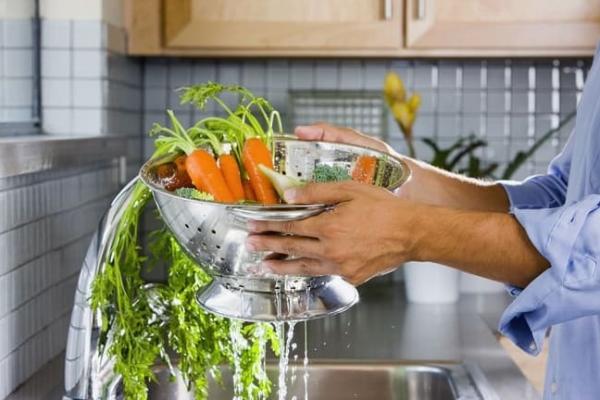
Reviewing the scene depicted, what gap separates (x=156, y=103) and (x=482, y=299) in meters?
0.93

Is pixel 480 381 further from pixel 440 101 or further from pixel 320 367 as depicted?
pixel 440 101

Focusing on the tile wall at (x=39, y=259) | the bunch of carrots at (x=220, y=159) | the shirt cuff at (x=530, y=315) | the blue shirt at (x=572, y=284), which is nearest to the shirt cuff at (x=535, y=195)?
the blue shirt at (x=572, y=284)

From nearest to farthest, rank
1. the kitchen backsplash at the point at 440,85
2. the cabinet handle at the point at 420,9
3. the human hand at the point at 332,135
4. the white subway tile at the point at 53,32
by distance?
the human hand at the point at 332,135 → the white subway tile at the point at 53,32 → the cabinet handle at the point at 420,9 → the kitchen backsplash at the point at 440,85

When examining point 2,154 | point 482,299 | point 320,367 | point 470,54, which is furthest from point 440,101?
point 2,154

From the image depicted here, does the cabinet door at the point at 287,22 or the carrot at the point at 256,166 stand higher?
the cabinet door at the point at 287,22

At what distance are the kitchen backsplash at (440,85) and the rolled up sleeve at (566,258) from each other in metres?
1.44

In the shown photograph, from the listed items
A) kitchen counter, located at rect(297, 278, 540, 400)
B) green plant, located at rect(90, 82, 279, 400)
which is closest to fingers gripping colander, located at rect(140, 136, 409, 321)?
green plant, located at rect(90, 82, 279, 400)

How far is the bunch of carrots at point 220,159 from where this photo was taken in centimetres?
96

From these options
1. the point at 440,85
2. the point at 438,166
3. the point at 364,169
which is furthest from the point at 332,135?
the point at 440,85

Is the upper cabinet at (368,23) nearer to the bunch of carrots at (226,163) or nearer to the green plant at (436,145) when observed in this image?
the green plant at (436,145)

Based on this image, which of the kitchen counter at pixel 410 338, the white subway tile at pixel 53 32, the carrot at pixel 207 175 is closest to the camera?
the carrot at pixel 207 175

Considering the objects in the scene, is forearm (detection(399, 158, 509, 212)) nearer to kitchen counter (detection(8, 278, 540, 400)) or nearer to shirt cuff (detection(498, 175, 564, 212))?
shirt cuff (detection(498, 175, 564, 212))

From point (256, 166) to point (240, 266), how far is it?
132 millimetres

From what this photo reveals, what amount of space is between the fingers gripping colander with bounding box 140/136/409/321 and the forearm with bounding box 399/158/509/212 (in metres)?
0.38
